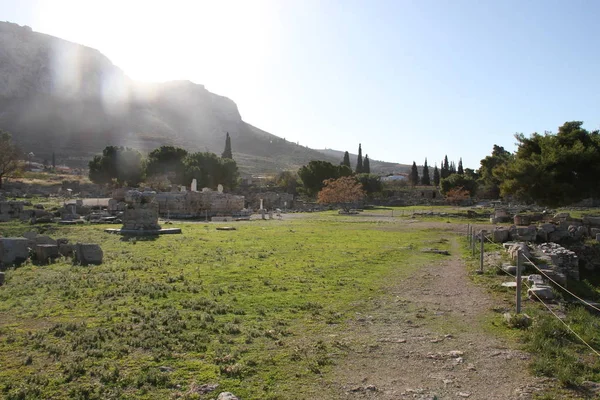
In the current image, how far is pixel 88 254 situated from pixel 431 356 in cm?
1124

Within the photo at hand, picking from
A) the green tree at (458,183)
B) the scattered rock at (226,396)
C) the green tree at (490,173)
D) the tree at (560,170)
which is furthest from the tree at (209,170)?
the scattered rock at (226,396)

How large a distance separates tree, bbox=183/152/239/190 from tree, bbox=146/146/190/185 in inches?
99.9

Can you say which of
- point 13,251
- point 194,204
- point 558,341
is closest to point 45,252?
point 13,251

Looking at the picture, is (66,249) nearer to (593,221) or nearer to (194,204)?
(593,221)

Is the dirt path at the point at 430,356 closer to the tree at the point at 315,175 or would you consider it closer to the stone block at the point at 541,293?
the stone block at the point at 541,293

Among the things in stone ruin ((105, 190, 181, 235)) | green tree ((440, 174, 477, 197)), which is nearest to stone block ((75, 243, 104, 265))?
stone ruin ((105, 190, 181, 235))

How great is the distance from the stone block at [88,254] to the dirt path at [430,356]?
9.13 metres

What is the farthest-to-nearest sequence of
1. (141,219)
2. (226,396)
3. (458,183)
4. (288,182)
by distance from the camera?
1. (288,182)
2. (458,183)
3. (141,219)
4. (226,396)

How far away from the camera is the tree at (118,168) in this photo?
68375mm

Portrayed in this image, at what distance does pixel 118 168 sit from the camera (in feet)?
225

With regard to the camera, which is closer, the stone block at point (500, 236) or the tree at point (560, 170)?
the stone block at point (500, 236)

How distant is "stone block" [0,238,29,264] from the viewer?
14.2 metres

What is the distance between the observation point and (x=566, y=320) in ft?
30.0

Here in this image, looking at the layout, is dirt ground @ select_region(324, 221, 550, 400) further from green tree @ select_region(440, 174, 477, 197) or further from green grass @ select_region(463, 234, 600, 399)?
green tree @ select_region(440, 174, 477, 197)
